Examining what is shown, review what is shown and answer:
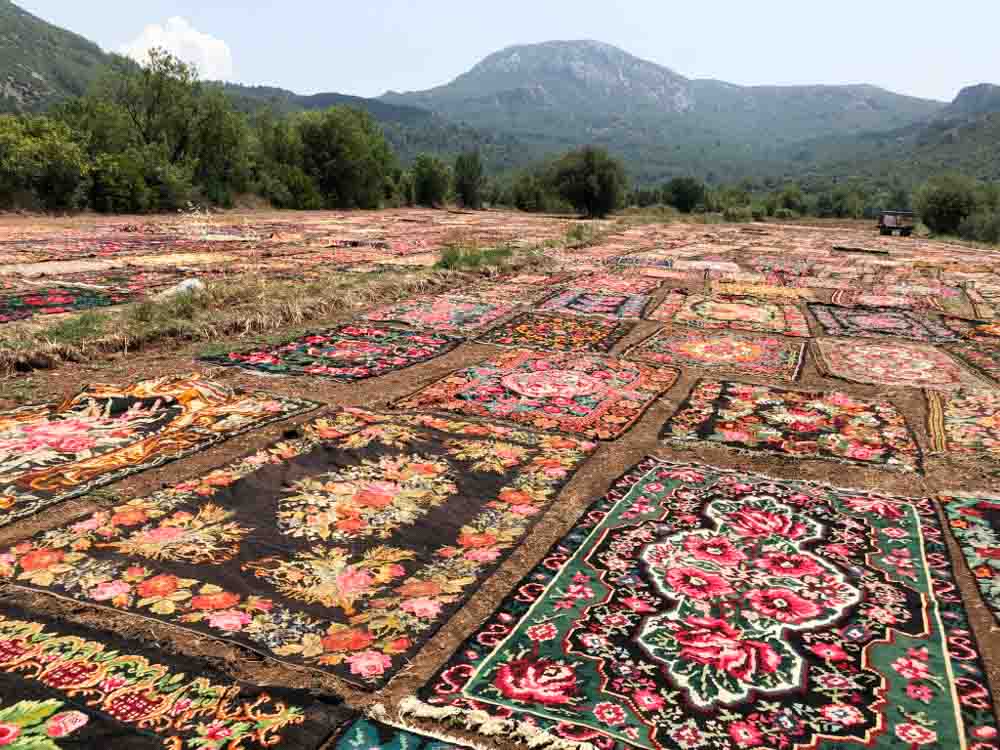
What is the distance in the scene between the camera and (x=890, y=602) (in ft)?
9.02

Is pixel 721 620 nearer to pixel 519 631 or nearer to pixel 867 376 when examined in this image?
pixel 519 631

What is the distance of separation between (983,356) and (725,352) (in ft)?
9.10

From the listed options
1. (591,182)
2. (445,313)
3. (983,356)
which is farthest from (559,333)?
(591,182)

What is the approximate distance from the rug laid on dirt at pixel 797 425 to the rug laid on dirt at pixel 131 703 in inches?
127

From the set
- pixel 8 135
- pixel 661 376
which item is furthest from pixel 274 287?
pixel 8 135

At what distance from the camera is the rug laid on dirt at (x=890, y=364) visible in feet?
20.7

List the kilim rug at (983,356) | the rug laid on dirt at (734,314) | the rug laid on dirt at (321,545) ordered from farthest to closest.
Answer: the rug laid on dirt at (734,314)
the kilim rug at (983,356)
the rug laid on dirt at (321,545)

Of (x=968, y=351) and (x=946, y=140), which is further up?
(x=946, y=140)

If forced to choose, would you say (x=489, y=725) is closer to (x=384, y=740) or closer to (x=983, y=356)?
(x=384, y=740)

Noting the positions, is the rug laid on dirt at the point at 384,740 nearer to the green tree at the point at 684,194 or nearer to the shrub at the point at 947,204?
the shrub at the point at 947,204

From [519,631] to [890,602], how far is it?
1479mm

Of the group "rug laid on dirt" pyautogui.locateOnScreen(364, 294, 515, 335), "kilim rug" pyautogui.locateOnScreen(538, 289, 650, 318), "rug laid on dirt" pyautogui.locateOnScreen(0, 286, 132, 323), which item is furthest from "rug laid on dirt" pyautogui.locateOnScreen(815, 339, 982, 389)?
"rug laid on dirt" pyautogui.locateOnScreen(0, 286, 132, 323)

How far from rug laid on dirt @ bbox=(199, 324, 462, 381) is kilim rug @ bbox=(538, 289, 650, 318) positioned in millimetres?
2394

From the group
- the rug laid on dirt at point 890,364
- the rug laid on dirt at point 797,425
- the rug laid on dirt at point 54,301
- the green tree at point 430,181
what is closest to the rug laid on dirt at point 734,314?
the rug laid on dirt at point 890,364
